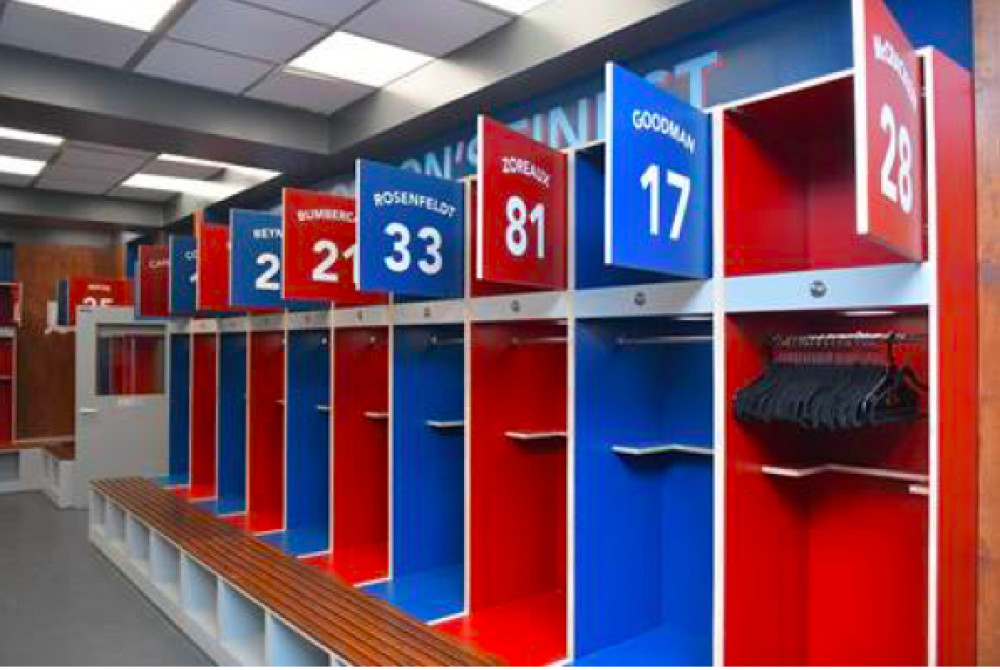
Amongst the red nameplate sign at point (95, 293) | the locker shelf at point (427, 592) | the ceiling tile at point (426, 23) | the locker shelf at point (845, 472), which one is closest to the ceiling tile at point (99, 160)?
the red nameplate sign at point (95, 293)

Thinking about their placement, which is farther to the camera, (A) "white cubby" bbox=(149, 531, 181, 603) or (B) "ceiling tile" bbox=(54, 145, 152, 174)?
(B) "ceiling tile" bbox=(54, 145, 152, 174)

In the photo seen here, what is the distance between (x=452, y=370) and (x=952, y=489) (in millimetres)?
2833

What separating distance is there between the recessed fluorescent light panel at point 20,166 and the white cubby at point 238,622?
20.5ft

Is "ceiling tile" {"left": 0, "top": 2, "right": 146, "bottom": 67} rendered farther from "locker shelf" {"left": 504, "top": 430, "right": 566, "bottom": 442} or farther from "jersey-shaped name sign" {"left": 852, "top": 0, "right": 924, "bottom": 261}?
"jersey-shaped name sign" {"left": 852, "top": 0, "right": 924, "bottom": 261}

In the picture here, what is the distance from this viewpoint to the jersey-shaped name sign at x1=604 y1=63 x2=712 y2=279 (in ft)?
7.98

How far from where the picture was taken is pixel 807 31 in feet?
11.1

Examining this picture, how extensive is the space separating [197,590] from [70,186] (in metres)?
6.77

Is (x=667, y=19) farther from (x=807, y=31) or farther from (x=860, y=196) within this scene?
(x=860, y=196)

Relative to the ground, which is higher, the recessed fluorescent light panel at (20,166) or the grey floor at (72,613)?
the recessed fluorescent light panel at (20,166)

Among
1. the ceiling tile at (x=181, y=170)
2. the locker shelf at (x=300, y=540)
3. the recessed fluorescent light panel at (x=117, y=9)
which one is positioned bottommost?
the locker shelf at (x=300, y=540)

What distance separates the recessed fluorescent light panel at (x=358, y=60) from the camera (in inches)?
197

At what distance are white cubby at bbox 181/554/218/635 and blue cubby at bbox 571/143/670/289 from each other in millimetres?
2812

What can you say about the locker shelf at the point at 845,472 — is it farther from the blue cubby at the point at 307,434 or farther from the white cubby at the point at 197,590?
the blue cubby at the point at 307,434

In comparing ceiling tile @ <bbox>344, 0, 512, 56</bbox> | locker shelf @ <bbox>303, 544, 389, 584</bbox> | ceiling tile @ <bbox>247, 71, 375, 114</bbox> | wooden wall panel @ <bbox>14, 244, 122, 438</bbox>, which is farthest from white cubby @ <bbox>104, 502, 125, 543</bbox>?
wooden wall panel @ <bbox>14, 244, 122, 438</bbox>
